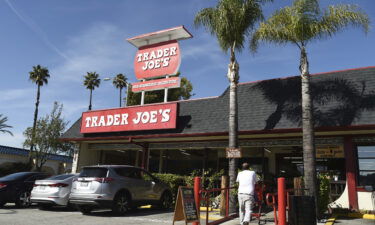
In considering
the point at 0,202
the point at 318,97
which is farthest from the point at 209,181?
the point at 0,202

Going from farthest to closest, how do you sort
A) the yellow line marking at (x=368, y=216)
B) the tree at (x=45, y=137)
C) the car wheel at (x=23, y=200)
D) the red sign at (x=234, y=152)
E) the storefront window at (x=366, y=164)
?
the tree at (x=45, y=137) → the car wheel at (x=23, y=200) → the storefront window at (x=366, y=164) → the red sign at (x=234, y=152) → the yellow line marking at (x=368, y=216)

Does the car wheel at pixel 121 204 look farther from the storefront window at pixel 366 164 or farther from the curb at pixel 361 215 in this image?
the storefront window at pixel 366 164

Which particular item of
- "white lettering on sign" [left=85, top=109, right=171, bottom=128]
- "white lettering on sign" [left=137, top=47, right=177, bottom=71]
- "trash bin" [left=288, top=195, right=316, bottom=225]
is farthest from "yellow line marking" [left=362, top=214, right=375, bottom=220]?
"white lettering on sign" [left=137, top=47, right=177, bottom=71]

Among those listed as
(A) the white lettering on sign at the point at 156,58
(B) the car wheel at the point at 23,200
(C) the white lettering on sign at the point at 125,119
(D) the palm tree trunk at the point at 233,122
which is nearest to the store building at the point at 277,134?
(C) the white lettering on sign at the point at 125,119

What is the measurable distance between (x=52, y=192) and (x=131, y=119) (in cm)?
592

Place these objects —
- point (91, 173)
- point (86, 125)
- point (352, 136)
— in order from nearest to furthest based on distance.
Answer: point (91, 173) → point (352, 136) → point (86, 125)

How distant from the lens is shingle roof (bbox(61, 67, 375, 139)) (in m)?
11.6

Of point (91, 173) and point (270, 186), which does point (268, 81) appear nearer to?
point (270, 186)

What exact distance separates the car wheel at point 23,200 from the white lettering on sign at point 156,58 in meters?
9.27

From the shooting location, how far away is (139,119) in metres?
16.2

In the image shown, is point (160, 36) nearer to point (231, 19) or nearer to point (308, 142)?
point (231, 19)

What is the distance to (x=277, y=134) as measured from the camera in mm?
13234

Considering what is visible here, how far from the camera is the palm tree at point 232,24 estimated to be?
12.2m

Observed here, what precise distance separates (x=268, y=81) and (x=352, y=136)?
15.0 ft
